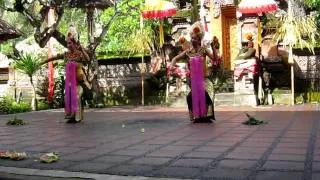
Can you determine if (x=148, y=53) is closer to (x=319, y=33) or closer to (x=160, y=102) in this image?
(x=160, y=102)

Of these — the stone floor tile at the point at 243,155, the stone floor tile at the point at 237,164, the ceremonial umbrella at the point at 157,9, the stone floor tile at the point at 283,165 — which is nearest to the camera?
the stone floor tile at the point at 283,165

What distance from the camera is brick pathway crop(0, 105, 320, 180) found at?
17.8 ft

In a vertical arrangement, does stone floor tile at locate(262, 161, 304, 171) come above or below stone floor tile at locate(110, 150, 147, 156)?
below

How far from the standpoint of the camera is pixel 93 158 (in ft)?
20.9

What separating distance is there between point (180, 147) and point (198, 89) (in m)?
3.55

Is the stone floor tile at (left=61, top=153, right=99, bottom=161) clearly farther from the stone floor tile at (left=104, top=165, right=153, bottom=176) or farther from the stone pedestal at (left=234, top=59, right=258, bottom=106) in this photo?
the stone pedestal at (left=234, top=59, right=258, bottom=106)

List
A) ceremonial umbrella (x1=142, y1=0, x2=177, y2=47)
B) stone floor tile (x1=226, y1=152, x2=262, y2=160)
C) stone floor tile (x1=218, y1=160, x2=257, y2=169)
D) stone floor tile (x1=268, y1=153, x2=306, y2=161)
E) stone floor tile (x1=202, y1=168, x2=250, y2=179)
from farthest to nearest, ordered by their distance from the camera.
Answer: ceremonial umbrella (x1=142, y1=0, x2=177, y2=47) < stone floor tile (x1=226, y1=152, x2=262, y2=160) < stone floor tile (x1=268, y1=153, x2=306, y2=161) < stone floor tile (x1=218, y1=160, x2=257, y2=169) < stone floor tile (x1=202, y1=168, x2=250, y2=179)

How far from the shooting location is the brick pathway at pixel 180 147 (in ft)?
17.8

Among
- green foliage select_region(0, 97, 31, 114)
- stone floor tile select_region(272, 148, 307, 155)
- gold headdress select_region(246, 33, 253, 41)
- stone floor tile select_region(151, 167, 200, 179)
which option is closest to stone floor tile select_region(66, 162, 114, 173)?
stone floor tile select_region(151, 167, 200, 179)

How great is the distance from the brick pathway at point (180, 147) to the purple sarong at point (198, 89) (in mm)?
425

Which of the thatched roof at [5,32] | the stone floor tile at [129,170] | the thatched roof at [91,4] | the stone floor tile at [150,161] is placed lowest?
the stone floor tile at [129,170]

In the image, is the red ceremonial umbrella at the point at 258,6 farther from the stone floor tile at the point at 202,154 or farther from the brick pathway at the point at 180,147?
the stone floor tile at the point at 202,154

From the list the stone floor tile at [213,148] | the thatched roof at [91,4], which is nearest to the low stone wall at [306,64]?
the thatched roof at [91,4]

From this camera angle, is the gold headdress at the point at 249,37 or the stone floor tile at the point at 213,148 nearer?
the stone floor tile at the point at 213,148
